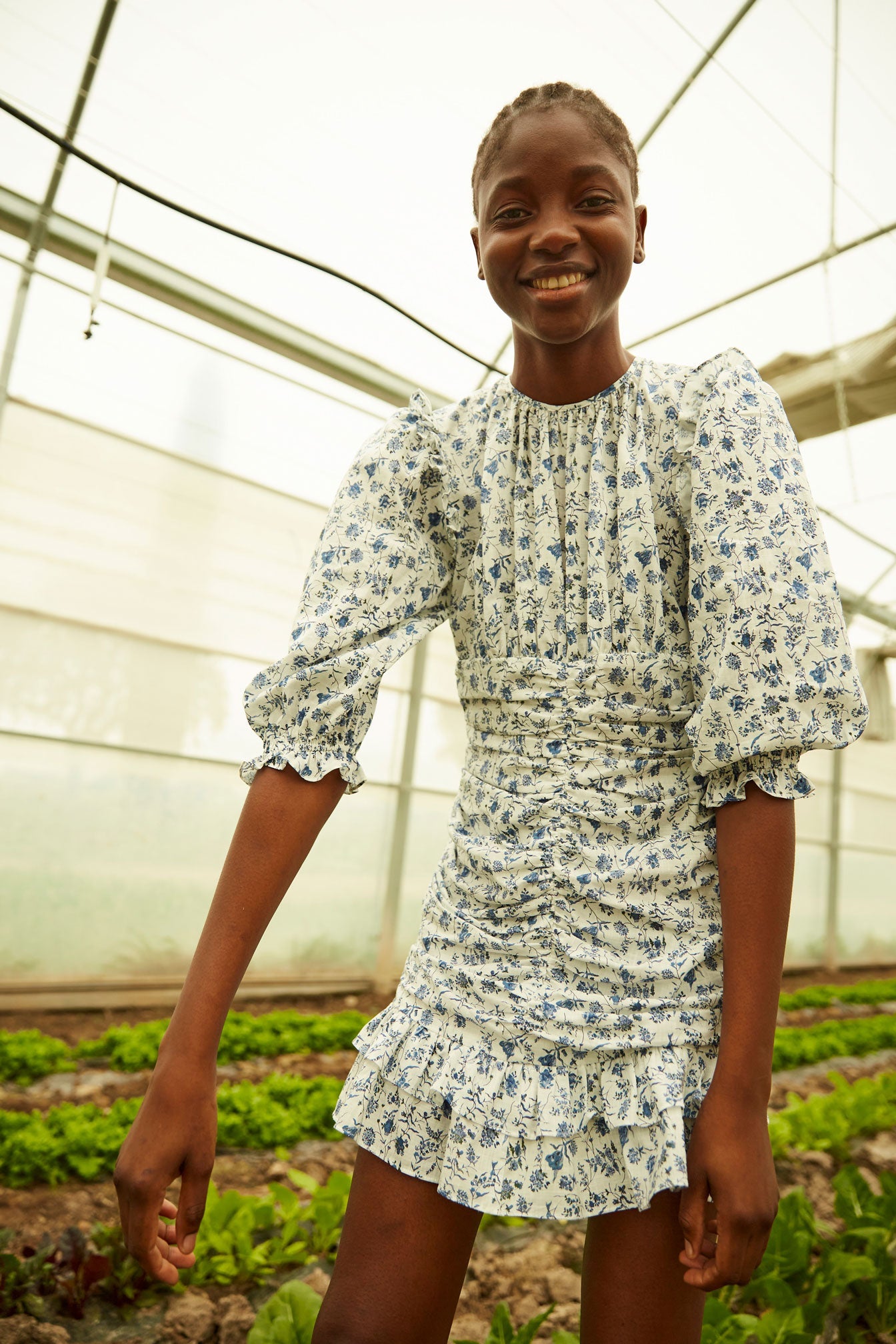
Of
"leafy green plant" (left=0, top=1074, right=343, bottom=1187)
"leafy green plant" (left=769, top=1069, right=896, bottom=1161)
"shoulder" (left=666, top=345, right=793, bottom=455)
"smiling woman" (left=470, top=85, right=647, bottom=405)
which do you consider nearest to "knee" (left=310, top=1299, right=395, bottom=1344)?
"shoulder" (left=666, top=345, right=793, bottom=455)

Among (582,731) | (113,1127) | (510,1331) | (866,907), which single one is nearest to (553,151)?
(582,731)

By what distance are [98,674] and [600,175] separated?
491cm

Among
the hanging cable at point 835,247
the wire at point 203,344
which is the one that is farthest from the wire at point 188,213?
the hanging cable at point 835,247

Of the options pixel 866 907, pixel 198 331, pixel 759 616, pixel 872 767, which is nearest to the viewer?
pixel 759 616

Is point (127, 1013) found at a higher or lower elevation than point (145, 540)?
lower

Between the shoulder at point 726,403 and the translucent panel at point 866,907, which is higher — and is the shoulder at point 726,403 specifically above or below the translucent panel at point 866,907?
above

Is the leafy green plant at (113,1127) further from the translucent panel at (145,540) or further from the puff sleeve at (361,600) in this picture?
the translucent panel at (145,540)

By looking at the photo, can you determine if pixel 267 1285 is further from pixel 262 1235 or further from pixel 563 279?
pixel 563 279

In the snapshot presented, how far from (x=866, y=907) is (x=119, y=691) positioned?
10.00m

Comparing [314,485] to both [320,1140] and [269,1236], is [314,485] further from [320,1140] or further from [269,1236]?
[269,1236]

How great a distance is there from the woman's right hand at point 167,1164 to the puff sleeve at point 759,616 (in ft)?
1.96

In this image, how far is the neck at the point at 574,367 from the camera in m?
1.14

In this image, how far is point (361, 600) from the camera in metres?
1.07

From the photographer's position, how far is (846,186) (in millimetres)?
4934
